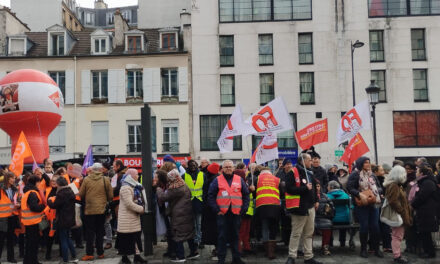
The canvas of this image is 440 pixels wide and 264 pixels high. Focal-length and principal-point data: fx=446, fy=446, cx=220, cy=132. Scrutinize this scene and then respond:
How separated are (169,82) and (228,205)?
21621mm

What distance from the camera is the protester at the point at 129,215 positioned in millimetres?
8781

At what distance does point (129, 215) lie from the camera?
348 inches

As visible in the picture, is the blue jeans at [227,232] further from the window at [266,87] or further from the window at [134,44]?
the window at [134,44]

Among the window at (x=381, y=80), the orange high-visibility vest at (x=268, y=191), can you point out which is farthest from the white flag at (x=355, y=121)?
the window at (x=381, y=80)

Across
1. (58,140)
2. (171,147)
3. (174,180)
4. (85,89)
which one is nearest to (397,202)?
(174,180)

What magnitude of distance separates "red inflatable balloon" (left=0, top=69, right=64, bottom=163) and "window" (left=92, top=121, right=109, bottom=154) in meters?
13.2

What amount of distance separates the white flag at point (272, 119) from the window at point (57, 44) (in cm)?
2356

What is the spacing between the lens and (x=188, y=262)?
916 centimetres

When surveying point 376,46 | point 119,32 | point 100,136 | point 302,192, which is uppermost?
point 119,32

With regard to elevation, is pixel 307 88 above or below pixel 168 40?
below

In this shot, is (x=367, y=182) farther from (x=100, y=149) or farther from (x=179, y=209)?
(x=100, y=149)

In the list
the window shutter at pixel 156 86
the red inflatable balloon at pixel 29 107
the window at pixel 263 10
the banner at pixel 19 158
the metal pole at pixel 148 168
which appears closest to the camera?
the metal pole at pixel 148 168

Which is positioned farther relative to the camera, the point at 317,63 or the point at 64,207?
the point at 317,63

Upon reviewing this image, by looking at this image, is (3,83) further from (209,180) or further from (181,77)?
(181,77)
